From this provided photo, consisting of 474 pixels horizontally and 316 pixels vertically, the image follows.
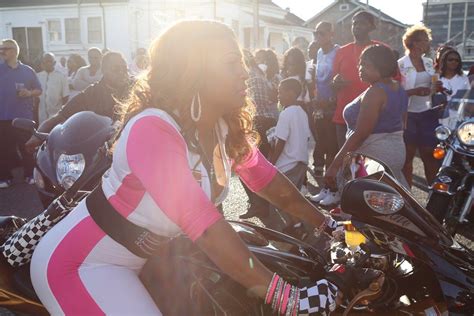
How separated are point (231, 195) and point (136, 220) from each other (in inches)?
214

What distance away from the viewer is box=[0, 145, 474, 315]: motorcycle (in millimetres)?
1874

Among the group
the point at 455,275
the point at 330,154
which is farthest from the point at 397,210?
the point at 330,154

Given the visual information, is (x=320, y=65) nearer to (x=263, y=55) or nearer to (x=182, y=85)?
(x=263, y=55)

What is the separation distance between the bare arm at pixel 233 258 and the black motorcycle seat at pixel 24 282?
0.73 metres

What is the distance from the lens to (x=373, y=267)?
1.98 m

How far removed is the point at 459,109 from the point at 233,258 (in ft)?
12.7

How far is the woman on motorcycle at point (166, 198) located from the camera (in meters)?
1.77

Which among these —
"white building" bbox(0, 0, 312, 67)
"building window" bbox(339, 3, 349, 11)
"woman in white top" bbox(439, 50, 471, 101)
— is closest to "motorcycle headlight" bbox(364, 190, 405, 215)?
"woman in white top" bbox(439, 50, 471, 101)

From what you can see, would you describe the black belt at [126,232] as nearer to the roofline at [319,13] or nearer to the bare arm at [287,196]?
the bare arm at [287,196]

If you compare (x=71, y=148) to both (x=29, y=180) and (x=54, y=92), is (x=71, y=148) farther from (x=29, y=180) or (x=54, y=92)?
(x=54, y=92)

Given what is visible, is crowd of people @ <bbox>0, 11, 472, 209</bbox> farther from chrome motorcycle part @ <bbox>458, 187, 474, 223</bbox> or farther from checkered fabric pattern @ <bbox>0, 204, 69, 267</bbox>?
checkered fabric pattern @ <bbox>0, 204, 69, 267</bbox>

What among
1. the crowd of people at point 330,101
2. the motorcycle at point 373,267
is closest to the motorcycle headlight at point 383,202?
the motorcycle at point 373,267

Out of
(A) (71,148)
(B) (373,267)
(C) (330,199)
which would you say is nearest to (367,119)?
(C) (330,199)

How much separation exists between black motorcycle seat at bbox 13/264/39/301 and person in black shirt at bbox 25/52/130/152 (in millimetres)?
2855
